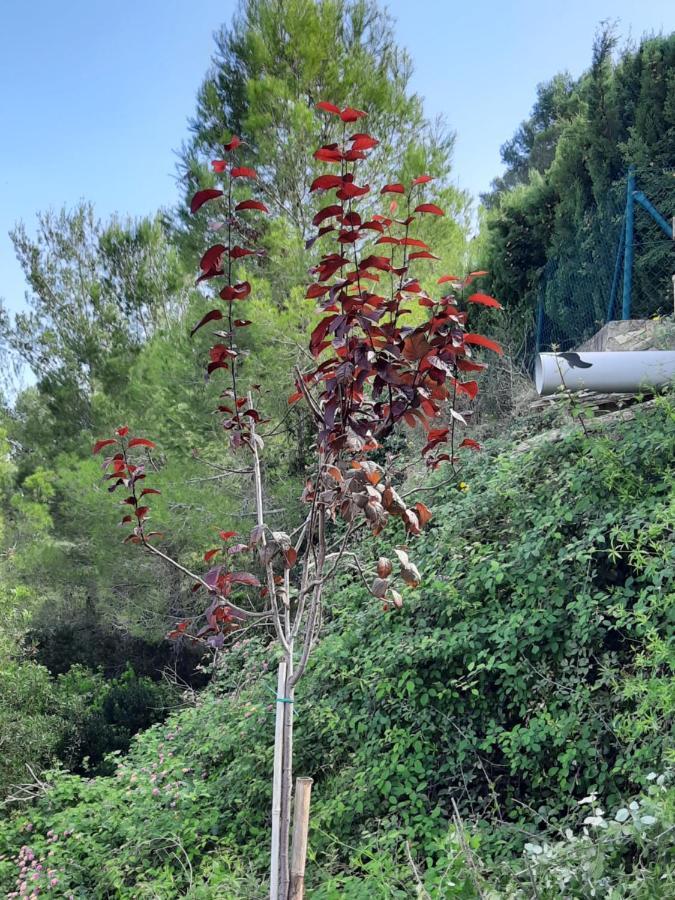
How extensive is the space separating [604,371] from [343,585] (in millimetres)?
1992

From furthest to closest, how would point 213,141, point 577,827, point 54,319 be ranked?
point 54,319 → point 213,141 → point 577,827

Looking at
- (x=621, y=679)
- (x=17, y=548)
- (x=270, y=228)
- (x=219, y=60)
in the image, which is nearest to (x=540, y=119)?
(x=219, y=60)

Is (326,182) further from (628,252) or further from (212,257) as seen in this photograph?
(628,252)

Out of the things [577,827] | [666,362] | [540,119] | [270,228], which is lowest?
[577,827]

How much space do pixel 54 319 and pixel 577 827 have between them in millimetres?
11673

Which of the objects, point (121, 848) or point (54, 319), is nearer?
point (121, 848)

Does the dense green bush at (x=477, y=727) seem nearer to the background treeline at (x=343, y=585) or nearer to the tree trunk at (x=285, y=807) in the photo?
the background treeline at (x=343, y=585)

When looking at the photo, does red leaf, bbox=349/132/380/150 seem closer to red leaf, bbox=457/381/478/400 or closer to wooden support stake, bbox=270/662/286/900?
red leaf, bbox=457/381/478/400

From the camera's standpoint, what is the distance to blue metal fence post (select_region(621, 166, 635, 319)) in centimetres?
545

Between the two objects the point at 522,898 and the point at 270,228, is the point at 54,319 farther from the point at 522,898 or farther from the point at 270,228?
the point at 522,898

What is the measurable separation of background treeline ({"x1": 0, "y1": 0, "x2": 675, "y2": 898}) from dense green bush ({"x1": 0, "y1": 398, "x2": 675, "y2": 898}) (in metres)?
0.02

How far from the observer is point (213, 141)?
335 inches

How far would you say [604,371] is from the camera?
371 cm

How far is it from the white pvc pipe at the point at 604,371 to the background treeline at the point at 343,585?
358 millimetres
